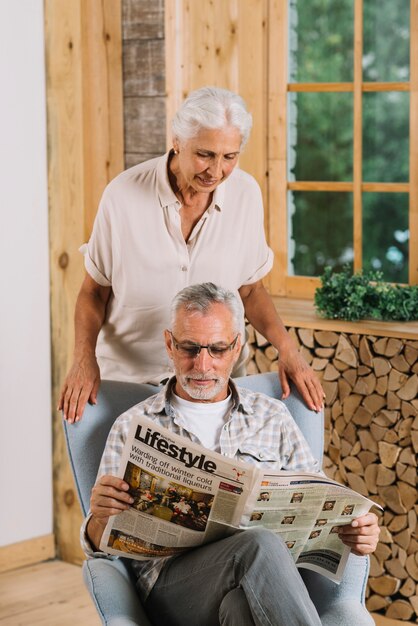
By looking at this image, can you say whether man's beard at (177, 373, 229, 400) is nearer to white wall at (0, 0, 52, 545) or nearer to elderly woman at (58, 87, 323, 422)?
elderly woman at (58, 87, 323, 422)

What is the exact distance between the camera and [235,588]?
81.6 inches

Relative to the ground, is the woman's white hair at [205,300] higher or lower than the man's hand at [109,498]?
higher

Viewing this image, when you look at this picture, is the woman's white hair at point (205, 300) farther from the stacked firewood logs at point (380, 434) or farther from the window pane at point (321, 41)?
the window pane at point (321, 41)

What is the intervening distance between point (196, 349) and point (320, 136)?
4.88 ft

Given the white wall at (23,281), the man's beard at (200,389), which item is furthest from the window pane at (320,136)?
the man's beard at (200,389)

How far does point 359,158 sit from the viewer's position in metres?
3.42

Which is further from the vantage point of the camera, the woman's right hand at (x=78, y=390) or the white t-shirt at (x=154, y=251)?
the white t-shirt at (x=154, y=251)

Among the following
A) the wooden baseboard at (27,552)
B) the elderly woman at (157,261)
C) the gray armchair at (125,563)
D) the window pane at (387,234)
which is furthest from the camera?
the wooden baseboard at (27,552)

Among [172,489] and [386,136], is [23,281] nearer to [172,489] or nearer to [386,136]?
[386,136]

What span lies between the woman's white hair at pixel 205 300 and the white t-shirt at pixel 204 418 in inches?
7.6

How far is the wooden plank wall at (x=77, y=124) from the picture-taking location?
3500mm

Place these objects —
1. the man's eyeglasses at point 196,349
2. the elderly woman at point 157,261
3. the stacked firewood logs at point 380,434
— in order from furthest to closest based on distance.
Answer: the stacked firewood logs at point 380,434
the elderly woman at point 157,261
the man's eyeglasses at point 196,349

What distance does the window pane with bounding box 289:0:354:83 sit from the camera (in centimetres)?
340

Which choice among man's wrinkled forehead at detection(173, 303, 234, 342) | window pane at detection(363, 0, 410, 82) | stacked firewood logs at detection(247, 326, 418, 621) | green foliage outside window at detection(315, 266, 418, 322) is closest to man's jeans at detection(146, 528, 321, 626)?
man's wrinkled forehead at detection(173, 303, 234, 342)
